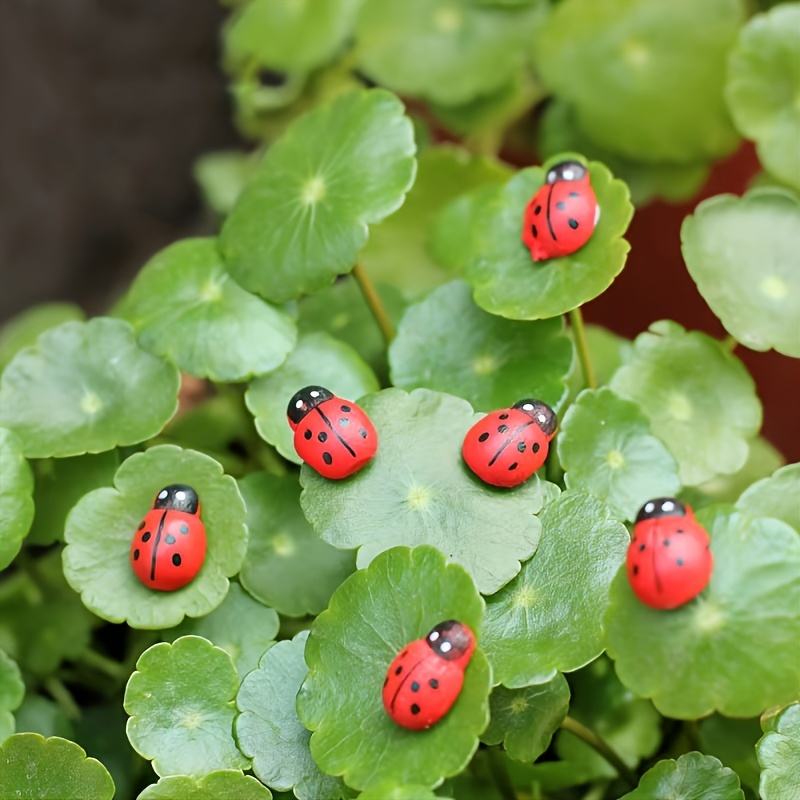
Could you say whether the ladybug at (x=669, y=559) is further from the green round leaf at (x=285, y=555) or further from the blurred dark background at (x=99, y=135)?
the blurred dark background at (x=99, y=135)

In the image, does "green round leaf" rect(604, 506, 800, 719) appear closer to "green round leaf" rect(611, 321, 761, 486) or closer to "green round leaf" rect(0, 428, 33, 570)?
"green round leaf" rect(611, 321, 761, 486)

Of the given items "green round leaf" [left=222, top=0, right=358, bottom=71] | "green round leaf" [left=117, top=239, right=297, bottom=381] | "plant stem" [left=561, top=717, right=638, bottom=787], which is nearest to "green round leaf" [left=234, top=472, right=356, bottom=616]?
"green round leaf" [left=117, top=239, right=297, bottom=381]

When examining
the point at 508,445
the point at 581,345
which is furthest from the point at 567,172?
the point at 508,445

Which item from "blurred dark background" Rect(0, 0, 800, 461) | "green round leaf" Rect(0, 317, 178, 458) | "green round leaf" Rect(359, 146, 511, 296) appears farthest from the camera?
"blurred dark background" Rect(0, 0, 800, 461)

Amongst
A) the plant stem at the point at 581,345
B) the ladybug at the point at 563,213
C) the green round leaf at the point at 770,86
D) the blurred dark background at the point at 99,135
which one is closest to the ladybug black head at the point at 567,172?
the ladybug at the point at 563,213

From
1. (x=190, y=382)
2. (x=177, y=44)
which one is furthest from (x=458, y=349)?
(x=177, y=44)

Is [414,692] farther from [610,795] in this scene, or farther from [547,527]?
[610,795]
